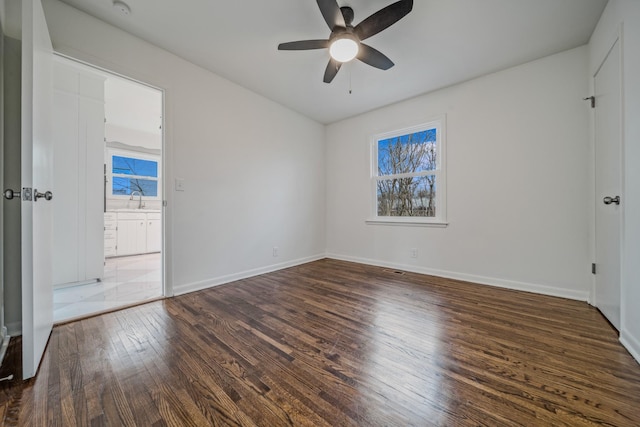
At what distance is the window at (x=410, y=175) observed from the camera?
3297 millimetres

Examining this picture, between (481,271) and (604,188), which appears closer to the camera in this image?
(604,188)

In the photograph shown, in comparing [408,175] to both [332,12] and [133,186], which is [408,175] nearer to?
[332,12]

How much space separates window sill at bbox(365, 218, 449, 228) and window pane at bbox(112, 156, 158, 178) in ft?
16.7

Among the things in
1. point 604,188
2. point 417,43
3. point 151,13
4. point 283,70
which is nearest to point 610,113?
point 604,188

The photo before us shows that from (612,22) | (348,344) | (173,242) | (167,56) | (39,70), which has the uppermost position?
(167,56)

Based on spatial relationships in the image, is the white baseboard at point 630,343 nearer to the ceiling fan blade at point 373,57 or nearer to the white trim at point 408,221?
the white trim at point 408,221

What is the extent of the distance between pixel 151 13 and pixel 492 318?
3.77 metres

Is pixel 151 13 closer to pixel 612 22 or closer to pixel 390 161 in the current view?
pixel 390 161

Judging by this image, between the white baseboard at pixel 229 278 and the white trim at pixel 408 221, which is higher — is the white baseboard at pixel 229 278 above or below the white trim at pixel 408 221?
below

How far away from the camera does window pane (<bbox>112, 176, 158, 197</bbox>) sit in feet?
16.7

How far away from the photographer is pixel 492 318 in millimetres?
1971

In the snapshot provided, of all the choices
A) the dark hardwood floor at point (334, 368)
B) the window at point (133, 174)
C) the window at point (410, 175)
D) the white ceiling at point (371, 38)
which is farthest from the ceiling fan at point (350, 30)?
the window at point (133, 174)

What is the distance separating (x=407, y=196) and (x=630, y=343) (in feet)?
8.13

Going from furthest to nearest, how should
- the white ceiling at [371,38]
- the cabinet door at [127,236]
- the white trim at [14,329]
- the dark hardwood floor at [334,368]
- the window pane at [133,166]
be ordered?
Result: the window pane at [133,166] → the cabinet door at [127,236] → the white ceiling at [371,38] → the white trim at [14,329] → the dark hardwood floor at [334,368]
